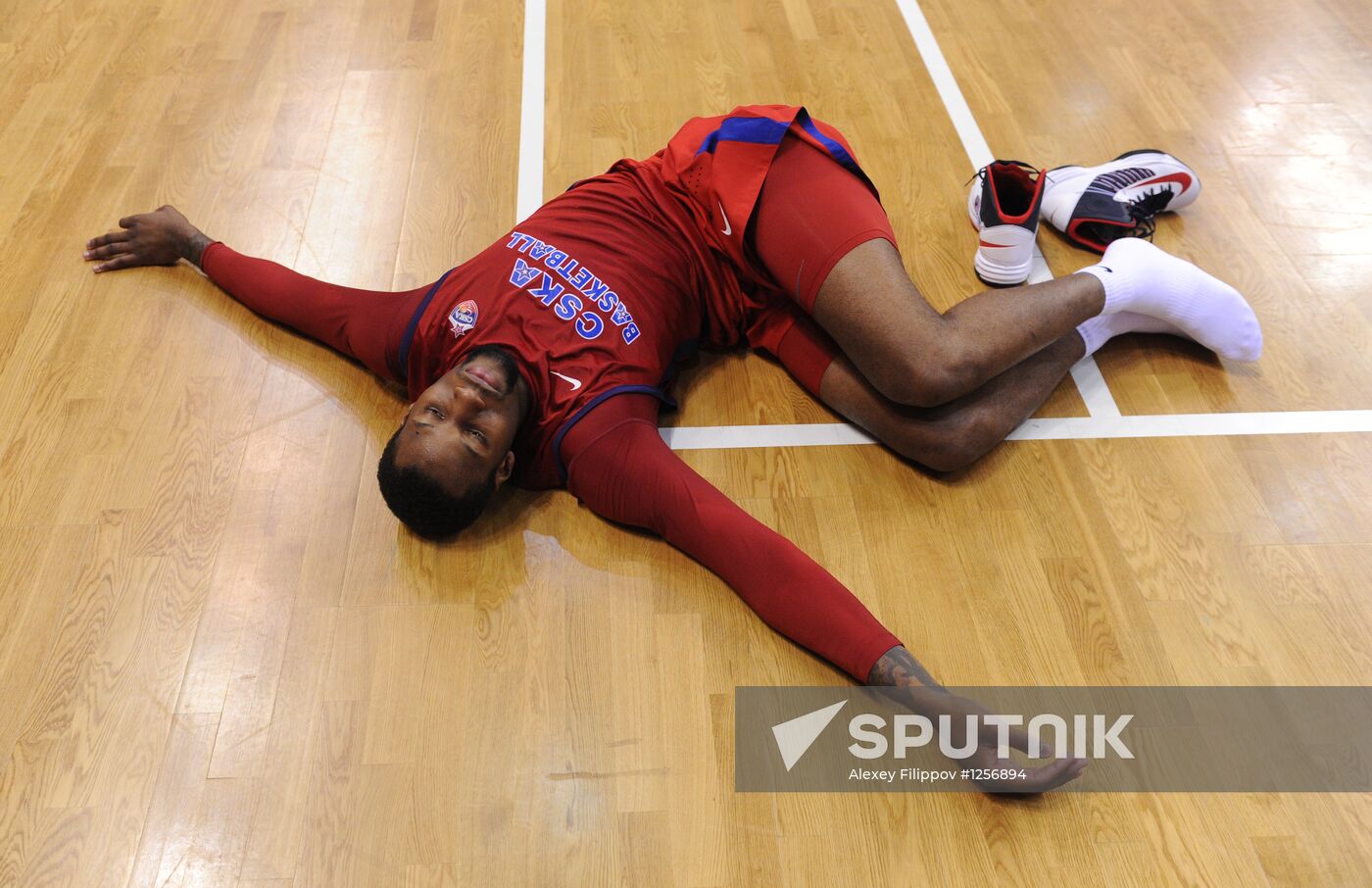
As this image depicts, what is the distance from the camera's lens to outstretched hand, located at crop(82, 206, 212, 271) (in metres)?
2.67

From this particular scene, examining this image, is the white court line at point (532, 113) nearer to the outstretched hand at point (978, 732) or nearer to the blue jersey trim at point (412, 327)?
the blue jersey trim at point (412, 327)

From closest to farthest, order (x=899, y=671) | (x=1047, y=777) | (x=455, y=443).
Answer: (x=1047, y=777) < (x=899, y=671) < (x=455, y=443)

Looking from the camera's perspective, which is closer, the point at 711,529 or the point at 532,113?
the point at 711,529

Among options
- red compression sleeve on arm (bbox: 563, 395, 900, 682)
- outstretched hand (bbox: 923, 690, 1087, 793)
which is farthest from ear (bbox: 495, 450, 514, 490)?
outstretched hand (bbox: 923, 690, 1087, 793)

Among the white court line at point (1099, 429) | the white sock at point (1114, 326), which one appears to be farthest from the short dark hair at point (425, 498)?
the white sock at point (1114, 326)

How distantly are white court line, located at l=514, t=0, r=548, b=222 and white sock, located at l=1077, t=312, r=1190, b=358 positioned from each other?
146cm

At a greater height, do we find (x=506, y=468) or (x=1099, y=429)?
(x=506, y=468)

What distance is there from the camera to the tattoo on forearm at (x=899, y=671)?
1770 millimetres

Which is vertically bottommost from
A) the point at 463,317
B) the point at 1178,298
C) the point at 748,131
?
the point at 1178,298

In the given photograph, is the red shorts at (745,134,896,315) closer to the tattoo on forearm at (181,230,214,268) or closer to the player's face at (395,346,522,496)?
the player's face at (395,346,522,496)

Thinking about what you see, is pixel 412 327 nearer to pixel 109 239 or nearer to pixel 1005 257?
pixel 109 239

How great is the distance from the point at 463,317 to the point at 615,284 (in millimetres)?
315

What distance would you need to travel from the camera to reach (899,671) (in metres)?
1.78

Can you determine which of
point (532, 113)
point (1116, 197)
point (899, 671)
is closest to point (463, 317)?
point (899, 671)
